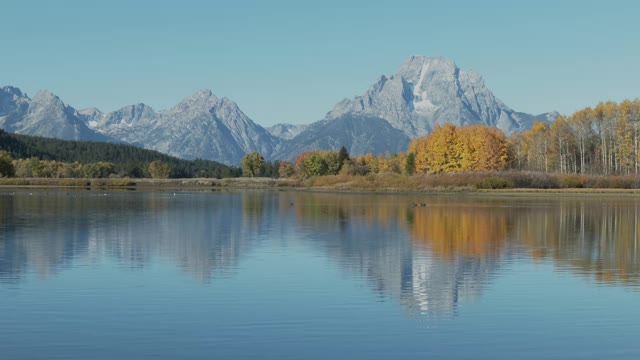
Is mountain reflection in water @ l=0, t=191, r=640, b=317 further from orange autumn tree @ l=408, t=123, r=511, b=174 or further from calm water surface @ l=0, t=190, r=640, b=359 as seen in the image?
orange autumn tree @ l=408, t=123, r=511, b=174

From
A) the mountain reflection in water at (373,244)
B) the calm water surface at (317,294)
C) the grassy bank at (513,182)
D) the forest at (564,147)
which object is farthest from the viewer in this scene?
the forest at (564,147)

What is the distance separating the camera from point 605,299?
2639 centimetres

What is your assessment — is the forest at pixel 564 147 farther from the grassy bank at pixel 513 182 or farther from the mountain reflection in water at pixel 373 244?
the mountain reflection in water at pixel 373 244

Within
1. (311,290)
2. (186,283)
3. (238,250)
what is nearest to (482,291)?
(311,290)

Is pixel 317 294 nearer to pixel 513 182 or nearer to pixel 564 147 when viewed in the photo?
pixel 513 182

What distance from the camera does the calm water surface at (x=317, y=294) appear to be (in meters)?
19.5

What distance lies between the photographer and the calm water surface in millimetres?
19500

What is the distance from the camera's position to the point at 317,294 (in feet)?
89.5

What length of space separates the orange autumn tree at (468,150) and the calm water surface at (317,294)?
123 metres

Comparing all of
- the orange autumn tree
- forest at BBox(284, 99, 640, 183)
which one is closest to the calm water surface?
forest at BBox(284, 99, 640, 183)

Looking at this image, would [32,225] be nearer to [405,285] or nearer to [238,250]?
[238,250]

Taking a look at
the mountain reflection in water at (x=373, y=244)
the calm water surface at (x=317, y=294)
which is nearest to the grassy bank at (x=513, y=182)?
the mountain reflection in water at (x=373, y=244)

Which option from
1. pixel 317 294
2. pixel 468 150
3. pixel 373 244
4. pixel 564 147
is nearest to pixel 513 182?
pixel 468 150

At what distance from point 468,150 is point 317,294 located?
506 ft
